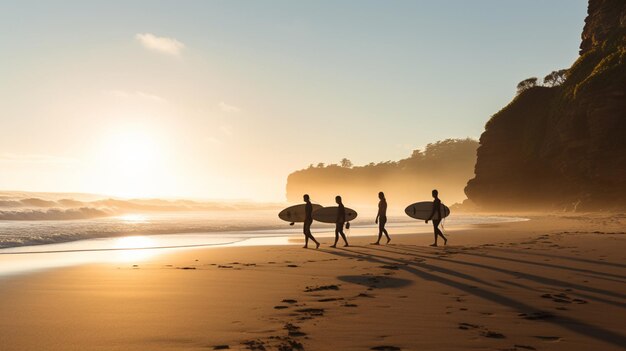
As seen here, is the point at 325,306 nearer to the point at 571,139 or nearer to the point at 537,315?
the point at 537,315

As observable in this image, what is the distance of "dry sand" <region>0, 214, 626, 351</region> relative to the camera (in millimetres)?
4746

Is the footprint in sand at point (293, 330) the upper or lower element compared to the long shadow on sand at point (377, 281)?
lower

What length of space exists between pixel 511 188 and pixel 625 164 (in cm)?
2021

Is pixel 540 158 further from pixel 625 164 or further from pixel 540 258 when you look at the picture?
pixel 540 258

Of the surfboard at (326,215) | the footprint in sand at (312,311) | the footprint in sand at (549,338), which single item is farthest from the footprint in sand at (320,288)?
the surfboard at (326,215)

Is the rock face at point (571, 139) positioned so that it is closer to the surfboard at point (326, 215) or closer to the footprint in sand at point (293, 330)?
the surfboard at point (326, 215)

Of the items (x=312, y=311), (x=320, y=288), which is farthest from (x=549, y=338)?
(x=320, y=288)

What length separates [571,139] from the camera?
48344 mm

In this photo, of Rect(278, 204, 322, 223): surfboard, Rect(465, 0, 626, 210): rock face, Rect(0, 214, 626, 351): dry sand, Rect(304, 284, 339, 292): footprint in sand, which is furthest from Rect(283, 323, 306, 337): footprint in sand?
Rect(465, 0, 626, 210): rock face

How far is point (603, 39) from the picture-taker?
173 feet

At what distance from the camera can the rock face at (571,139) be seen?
42.9 meters

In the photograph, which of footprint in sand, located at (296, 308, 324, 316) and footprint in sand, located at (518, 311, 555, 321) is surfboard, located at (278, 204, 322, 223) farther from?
footprint in sand, located at (518, 311, 555, 321)

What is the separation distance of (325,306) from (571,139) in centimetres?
4888

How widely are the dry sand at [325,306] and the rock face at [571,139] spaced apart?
36.6 m
